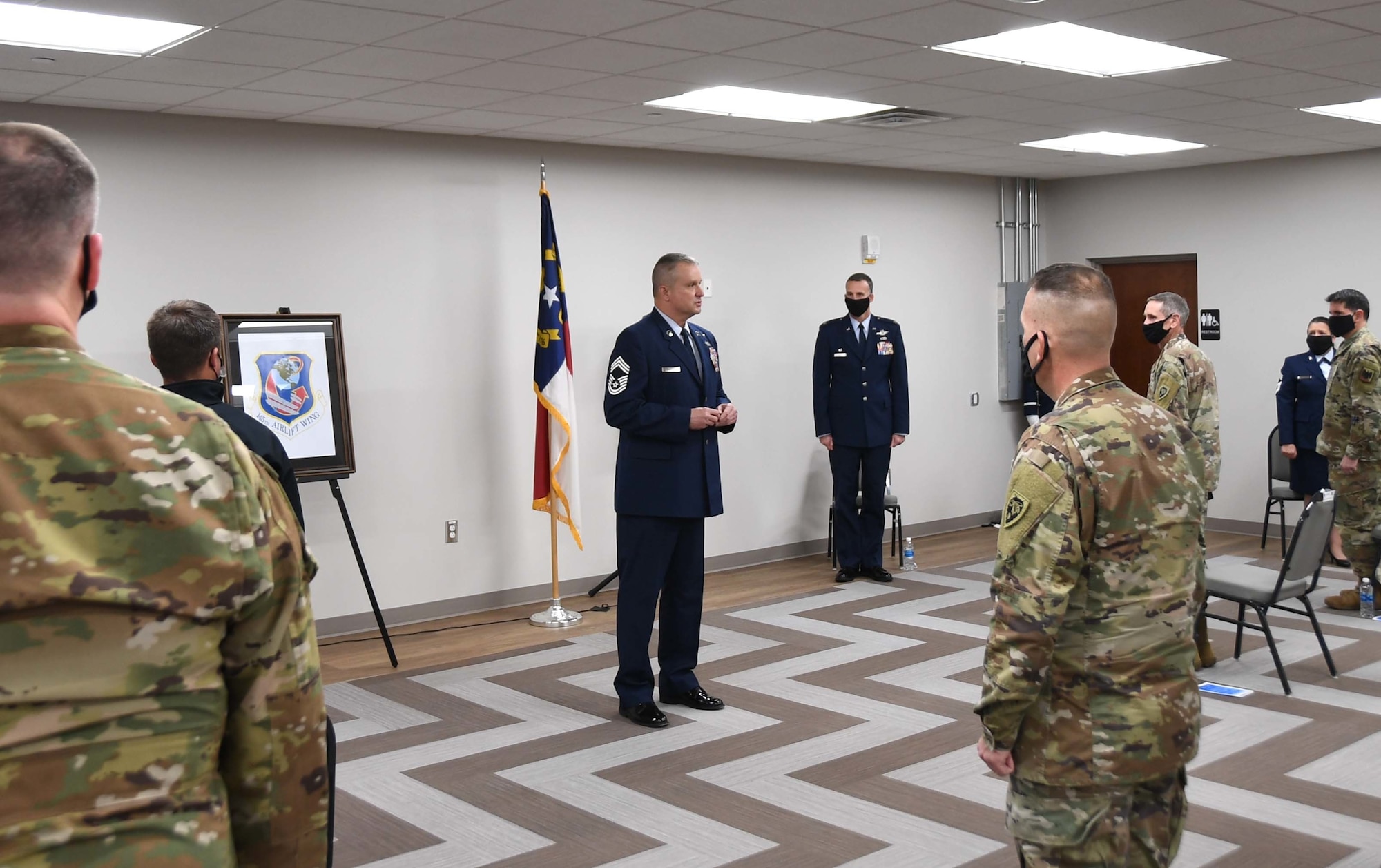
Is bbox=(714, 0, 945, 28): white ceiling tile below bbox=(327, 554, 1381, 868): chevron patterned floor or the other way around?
the other way around

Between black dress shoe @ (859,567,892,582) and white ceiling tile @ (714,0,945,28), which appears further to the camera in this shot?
black dress shoe @ (859,567,892,582)

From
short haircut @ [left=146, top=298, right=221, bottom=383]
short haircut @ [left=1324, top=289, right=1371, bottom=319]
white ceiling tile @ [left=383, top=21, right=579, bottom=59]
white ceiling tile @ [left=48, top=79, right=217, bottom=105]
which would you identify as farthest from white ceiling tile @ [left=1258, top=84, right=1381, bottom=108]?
short haircut @ [left=146, top=298, right=221, bottom=383]

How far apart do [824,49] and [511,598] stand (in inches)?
150

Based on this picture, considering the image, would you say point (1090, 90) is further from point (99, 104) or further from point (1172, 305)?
point (99, 104)

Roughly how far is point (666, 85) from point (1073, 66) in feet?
6.19

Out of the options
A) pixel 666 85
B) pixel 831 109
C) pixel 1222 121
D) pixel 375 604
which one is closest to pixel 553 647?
pixel 375 604

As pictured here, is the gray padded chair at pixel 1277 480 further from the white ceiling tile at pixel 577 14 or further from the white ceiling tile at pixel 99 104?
the white ceiling tile at pixel 99 104

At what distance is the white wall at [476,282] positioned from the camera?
6309 millimetres

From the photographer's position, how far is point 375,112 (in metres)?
6.28

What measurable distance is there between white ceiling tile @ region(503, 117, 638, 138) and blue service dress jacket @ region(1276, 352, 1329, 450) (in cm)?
448

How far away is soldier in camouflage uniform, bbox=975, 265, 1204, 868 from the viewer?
2.19m

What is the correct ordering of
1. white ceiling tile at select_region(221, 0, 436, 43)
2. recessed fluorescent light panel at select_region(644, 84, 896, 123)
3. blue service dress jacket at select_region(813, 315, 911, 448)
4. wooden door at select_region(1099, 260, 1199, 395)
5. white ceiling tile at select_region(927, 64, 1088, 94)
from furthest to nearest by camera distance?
wooden door at select_region(1099, 260, 1199, 395) → blue service dress jacket at select_region(813, 315, 911, 448) → recessed fluorescent light panel at select_region(644, 84, 896, 123) → white ceiling tile at select_region(927, 64, 1088, 94) → white ceiling tile at select_region(221, 0, 436, 43)

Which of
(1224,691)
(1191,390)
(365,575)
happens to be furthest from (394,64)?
(1224,691)

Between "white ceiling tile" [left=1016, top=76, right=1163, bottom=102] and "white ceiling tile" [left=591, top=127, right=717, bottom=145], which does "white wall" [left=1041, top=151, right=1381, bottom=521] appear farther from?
"white ceiling tile" [left=591, top=127, right=717, bottom=145]
